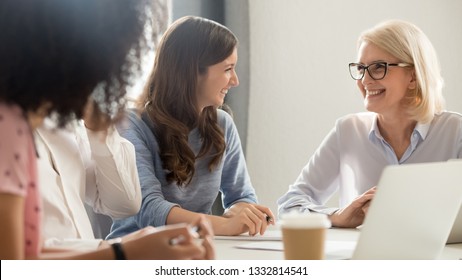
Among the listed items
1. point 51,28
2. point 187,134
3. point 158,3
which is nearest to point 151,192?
point 187,134

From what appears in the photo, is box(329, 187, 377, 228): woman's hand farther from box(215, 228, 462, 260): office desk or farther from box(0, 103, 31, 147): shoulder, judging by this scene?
box(0, 103, 31, 147): shoulder

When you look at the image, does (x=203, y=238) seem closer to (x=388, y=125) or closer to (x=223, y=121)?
(x=223, y=121)

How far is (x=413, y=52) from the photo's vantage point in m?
1.82

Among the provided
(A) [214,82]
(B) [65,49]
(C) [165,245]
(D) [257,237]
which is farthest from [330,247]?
(A) [214,82]

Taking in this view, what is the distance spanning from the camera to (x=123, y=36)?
0.77 m

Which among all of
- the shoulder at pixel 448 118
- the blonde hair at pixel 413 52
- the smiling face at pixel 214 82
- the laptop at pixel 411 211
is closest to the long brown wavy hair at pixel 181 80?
the smiling face at pixel 214 82

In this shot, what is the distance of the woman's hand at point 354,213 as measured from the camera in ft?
5.05

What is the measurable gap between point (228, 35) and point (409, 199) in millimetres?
947

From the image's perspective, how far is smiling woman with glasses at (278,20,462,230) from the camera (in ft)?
5.94

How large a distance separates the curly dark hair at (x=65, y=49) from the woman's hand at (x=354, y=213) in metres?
0.86

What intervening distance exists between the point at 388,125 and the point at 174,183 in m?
0.60

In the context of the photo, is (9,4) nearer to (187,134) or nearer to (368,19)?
(187,134)

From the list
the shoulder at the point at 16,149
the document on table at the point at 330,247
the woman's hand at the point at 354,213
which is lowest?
the woman's hand at the point at 354,213

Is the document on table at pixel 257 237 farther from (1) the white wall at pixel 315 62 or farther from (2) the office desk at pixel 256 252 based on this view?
(1) the white wall at pixel 315 62
